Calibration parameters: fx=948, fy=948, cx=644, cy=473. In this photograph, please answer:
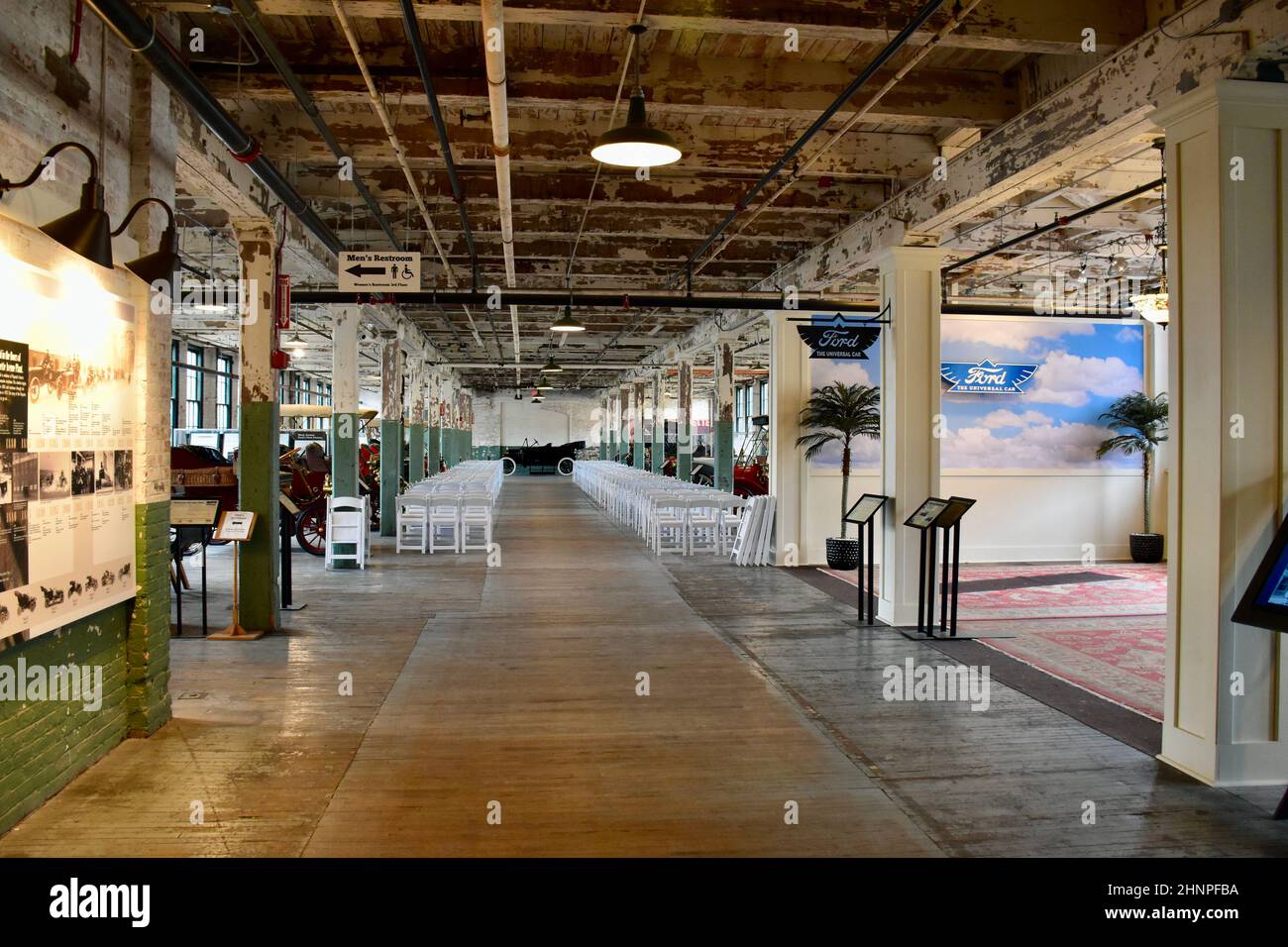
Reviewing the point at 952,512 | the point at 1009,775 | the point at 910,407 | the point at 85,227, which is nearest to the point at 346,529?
the point at 910,407

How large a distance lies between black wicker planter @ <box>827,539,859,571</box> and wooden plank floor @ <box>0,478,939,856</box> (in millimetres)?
3944

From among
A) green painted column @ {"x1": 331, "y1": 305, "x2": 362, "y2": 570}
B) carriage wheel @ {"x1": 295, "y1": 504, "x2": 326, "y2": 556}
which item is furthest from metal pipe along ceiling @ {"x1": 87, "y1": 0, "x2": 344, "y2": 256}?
carriage wheel @ {"x1": 295, "y1": 504, "x2": 326, "y2": 556}

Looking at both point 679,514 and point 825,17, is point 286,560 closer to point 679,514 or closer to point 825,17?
point 679,514

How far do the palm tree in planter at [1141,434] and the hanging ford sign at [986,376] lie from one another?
1.29 meters

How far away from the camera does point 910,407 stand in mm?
8008

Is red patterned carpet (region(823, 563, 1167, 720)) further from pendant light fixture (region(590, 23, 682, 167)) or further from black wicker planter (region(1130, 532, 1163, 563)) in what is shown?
pendant light fixture (region(590, 23, 682, 167))

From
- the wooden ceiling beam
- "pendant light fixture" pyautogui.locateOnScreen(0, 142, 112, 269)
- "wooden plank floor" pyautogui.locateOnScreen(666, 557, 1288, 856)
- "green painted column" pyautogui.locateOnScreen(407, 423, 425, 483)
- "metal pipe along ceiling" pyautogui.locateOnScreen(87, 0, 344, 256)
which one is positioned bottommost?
"wooden plank floor" pyautogui.locateOnScreen(666, 557, 1288, 856)

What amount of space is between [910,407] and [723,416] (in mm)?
8038

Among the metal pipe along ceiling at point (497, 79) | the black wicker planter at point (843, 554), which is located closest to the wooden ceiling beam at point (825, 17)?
the metal pipe along ceiling at point (497, 79)

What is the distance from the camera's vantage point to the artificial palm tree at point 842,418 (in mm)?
11625

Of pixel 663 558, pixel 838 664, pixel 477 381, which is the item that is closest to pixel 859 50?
pixel 838 664

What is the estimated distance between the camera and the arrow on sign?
801cm
